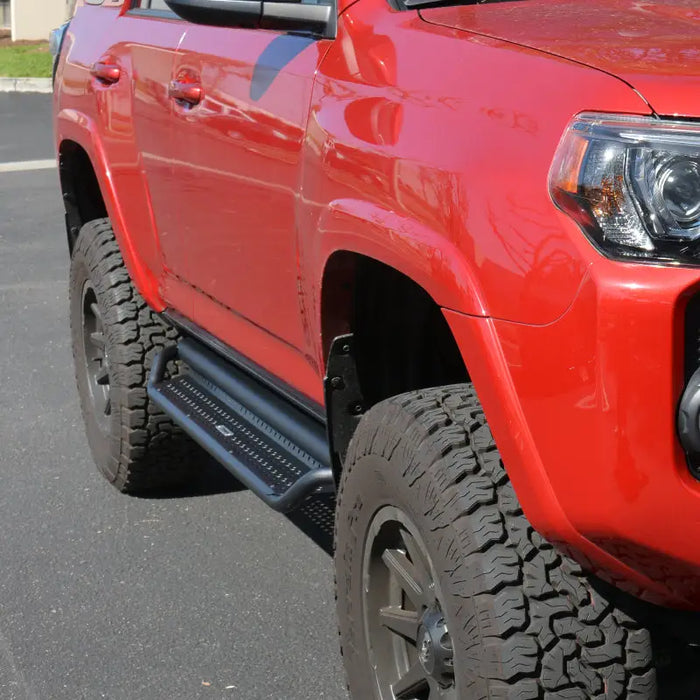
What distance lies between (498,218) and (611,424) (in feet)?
1.24

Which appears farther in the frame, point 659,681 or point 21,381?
point 21,381

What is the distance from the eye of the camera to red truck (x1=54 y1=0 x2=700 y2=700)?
6.18ft

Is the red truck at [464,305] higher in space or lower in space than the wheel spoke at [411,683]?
higher

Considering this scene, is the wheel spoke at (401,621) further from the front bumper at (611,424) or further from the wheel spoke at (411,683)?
the front bumper at (611,424)

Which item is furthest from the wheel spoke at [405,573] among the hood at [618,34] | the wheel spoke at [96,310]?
the wheel spoke at [96,310]

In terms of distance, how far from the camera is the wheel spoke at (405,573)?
2.48 m

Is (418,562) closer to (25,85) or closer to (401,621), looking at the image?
(401,621)

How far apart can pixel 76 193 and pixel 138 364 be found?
0.91 m

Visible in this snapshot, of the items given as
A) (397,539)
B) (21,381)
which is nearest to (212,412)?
(397,539)

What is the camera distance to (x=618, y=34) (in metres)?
2.26

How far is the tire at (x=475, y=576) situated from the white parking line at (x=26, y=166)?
31.7 ft

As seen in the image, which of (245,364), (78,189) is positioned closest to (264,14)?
(245,364)

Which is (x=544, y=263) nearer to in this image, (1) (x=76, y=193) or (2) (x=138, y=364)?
(2) (x=138, y=364)

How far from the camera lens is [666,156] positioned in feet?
6.12
